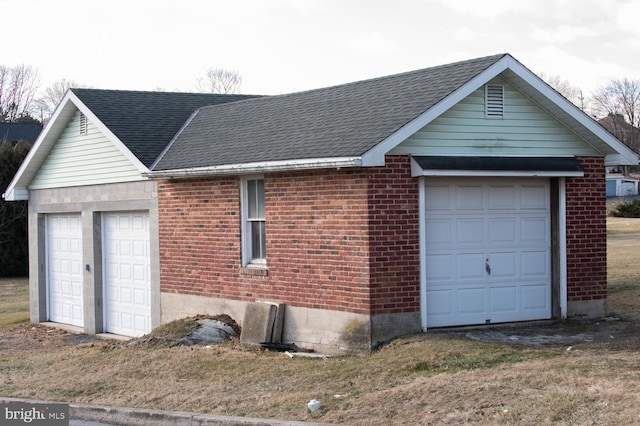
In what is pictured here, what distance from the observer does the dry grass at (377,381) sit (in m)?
8.81

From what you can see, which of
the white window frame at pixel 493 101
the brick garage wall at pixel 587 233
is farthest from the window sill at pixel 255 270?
the brick garage wall at pixel 587 233

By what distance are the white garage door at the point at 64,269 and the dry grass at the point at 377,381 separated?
5.62 m

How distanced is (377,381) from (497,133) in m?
5.13

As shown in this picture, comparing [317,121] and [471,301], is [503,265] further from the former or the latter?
[317,121]

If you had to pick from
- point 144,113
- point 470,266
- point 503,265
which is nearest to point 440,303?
point 470,266

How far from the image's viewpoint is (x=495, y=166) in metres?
13.7

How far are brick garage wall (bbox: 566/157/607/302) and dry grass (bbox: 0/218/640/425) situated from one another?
818 mm

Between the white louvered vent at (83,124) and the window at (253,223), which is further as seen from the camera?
the white louvered vent at (83,124)

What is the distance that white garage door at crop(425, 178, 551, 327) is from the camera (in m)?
13.8

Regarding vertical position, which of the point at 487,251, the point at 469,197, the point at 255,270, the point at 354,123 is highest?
the point at 354,123

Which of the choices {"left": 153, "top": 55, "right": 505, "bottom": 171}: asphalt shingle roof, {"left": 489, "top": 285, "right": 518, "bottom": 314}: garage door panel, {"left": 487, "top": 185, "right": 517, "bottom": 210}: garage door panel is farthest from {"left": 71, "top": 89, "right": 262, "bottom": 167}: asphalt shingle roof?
{"left": 489, "top": 285, "right": 518, "bottom": 314}: garage door panel

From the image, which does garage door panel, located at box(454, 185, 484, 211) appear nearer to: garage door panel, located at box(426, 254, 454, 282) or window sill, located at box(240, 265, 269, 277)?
garage door panel, located at box(426, 254, 454, 282)

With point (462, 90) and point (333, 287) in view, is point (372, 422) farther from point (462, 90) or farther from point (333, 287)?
point (462, 90)

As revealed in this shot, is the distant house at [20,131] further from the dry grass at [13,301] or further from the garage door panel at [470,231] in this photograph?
the garage door panel at [470,231]
